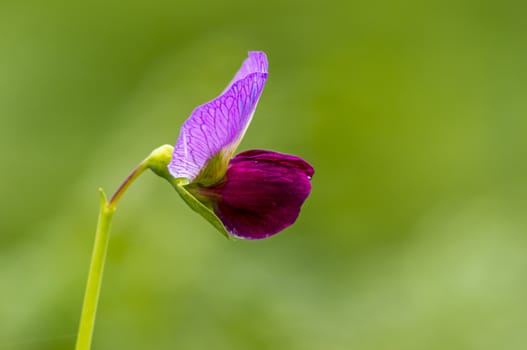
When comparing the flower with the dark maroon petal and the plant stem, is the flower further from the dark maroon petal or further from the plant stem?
Result: the plant stem

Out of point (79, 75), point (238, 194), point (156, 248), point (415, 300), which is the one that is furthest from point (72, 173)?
point (238, 194)

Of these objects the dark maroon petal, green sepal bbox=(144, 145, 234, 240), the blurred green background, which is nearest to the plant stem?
green sepal bbox=(144, 145, 234, 240)

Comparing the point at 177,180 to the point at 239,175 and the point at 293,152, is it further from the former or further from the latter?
the point at 293,152

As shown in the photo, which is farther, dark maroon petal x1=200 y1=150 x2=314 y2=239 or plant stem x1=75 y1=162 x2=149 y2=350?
dark maroon petal x1=200 y1=150 x2=314 y2=239

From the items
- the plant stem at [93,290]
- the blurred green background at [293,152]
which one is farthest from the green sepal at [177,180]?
the blurred green background at [293,152]

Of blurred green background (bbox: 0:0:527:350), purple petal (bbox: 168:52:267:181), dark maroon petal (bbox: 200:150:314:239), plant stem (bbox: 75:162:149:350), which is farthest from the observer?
blurred green background (bbox: 0:0:527:350)

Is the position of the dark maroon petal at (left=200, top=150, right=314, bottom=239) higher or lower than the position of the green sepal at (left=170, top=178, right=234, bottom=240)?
higher

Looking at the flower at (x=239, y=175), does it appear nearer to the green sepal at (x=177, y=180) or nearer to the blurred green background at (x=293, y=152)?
the green sepal at (x=177, y=180)

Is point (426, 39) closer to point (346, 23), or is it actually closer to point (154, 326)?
point (346, 23)
